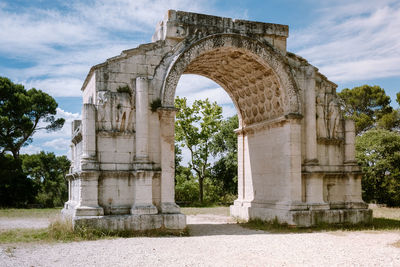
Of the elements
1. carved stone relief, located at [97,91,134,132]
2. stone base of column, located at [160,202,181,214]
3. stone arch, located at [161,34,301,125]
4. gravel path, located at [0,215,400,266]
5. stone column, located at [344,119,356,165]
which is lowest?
gravel path, located at [0,215,400,266]

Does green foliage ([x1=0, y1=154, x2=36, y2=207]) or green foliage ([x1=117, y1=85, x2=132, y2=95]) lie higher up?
green foliage ([x1=117, y1=85, x2=132, y2=95])

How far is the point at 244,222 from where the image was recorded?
14.5 m

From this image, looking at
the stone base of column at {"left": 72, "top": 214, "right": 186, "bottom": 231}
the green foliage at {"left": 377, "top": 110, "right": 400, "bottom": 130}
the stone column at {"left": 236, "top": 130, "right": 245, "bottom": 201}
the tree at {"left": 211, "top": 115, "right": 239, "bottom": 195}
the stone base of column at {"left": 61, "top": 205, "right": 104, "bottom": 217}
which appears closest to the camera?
the stone base of column at {"left": 72, "top": 214, "right": 186, "bottom": 231}

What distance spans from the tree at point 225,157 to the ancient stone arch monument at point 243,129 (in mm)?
12330

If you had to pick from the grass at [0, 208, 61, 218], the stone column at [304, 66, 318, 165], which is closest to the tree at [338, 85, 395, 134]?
the stone column at [304, 66, 318, 165]

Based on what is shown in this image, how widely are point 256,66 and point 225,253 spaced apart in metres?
6.81

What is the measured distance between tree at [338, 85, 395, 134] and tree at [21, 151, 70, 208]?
22.7 metres

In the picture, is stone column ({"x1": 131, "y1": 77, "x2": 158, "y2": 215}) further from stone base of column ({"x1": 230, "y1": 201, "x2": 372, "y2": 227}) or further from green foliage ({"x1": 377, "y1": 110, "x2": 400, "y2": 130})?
green foliage ({"x1": 377, "y1": 110, "x2": 400, "y2": 130})

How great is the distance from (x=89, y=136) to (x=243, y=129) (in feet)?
21.7

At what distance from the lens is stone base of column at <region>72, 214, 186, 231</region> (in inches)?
410

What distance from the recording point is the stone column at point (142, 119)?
1127 centimetres

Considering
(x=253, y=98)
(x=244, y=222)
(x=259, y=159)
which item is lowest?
(x=244, y=222)

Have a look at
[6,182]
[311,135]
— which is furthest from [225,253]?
[6,182]

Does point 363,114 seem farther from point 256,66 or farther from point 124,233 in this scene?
point 124,233
